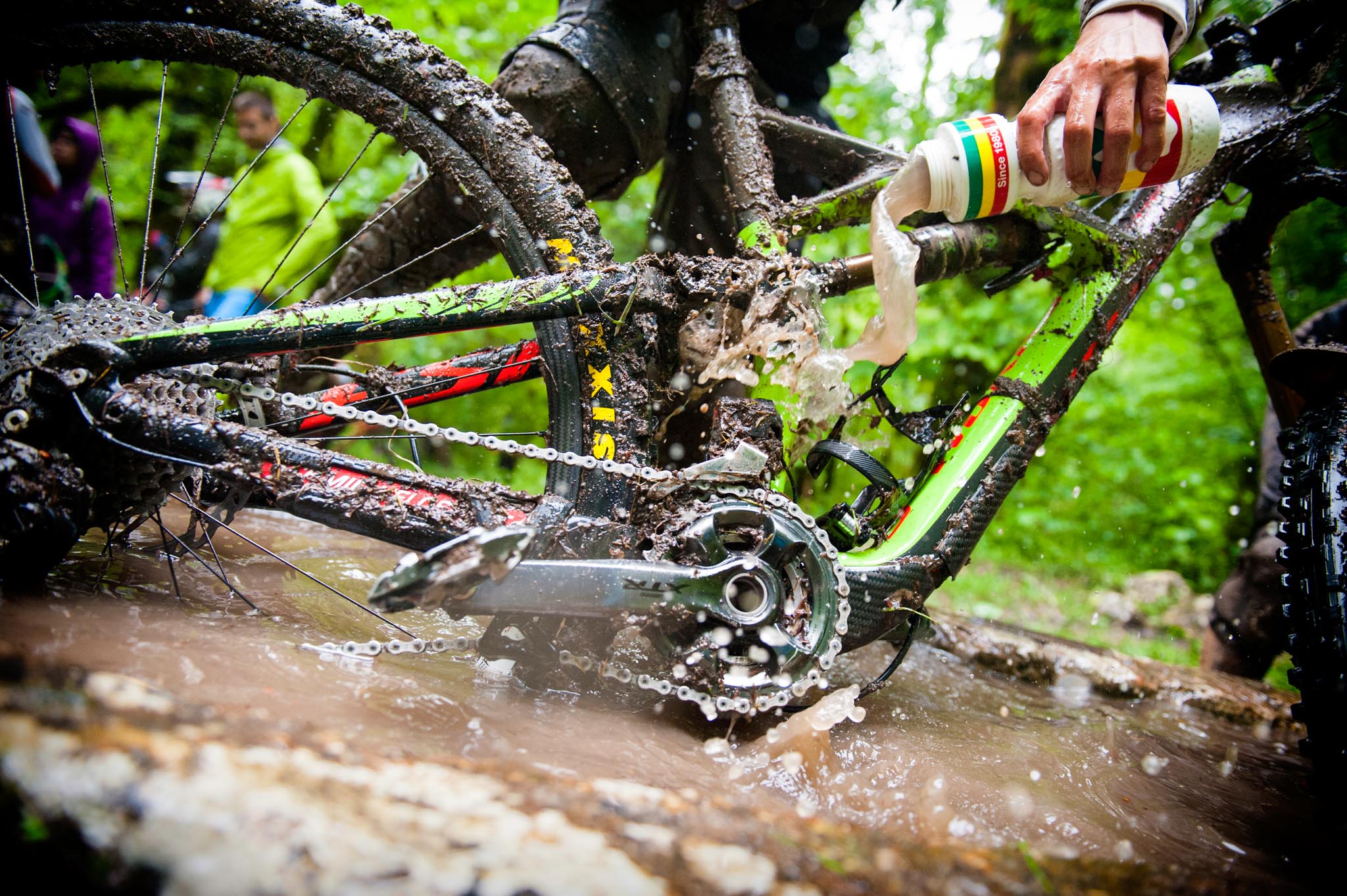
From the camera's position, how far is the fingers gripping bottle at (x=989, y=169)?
5.13 feet

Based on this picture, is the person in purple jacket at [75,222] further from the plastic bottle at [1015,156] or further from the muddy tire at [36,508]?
the plastic bottle at [1015,156]

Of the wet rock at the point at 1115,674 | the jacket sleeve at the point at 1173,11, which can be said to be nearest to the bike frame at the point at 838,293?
the jacket sleeve at the point at 1173,11

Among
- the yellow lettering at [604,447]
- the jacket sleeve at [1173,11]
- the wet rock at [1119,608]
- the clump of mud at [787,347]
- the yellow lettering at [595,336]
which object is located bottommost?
the wet rock at [1119,608]

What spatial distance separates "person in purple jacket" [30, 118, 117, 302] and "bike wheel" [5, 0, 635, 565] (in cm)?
332

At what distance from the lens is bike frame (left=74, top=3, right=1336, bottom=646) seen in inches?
57.9

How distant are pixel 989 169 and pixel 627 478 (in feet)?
3.52

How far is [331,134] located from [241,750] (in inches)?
271

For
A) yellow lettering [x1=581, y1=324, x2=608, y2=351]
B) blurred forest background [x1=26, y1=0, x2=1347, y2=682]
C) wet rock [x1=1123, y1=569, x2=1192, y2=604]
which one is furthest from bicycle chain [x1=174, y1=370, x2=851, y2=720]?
wet rock [x1=1123, y1=569, x2=1192, y2=604]

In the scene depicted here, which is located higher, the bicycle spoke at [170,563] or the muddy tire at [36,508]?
the muddy tire at [36,508]

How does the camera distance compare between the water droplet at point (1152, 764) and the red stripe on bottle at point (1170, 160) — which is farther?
the water droplet at point (1152, 764)

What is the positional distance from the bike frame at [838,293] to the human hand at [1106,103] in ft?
1.31

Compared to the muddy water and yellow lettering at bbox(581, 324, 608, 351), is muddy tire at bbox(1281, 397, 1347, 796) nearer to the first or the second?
the muddy water

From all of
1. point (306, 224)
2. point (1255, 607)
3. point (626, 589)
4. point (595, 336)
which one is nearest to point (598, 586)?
point (626, 589)

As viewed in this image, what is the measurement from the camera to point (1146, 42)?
1524 millimetres
